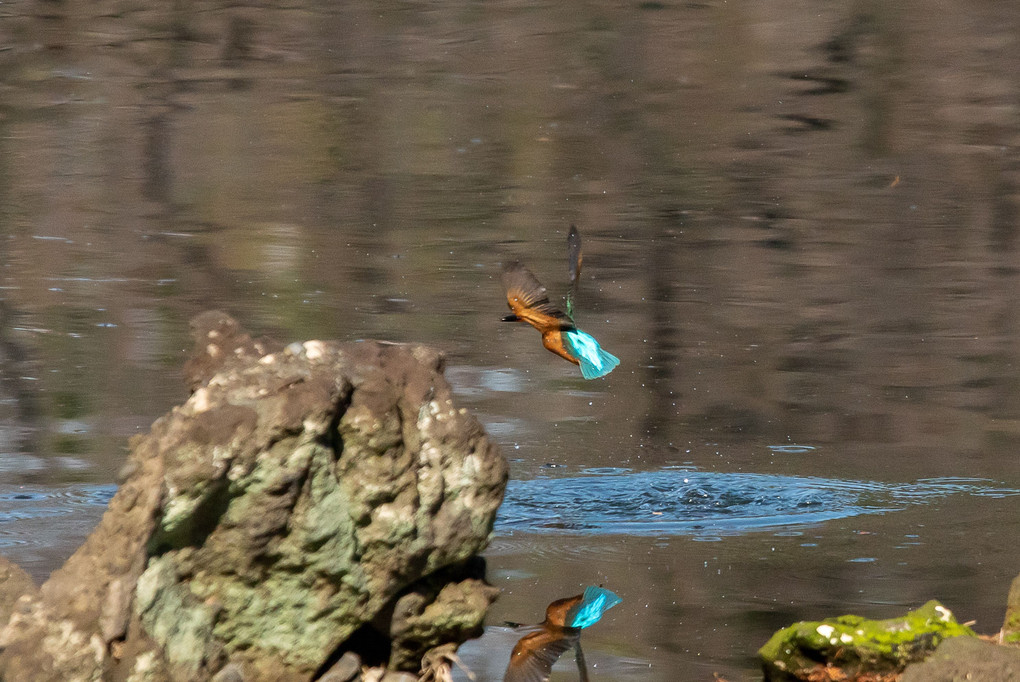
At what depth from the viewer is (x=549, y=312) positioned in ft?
18.0

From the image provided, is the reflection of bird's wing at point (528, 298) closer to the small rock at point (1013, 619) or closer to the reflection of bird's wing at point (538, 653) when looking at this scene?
the reflection of bird's wing at point (538, 653)

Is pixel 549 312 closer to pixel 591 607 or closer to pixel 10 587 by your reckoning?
pixel 591 607

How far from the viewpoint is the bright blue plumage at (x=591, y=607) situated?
4707mm

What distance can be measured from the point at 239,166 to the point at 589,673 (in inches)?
425

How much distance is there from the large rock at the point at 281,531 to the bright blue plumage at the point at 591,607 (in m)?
0.55

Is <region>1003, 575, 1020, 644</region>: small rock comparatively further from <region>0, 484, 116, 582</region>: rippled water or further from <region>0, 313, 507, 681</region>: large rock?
<region>0, 484, 116, 582</region>: rippled water

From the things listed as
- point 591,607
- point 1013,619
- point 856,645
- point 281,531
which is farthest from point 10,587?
point 1013,619

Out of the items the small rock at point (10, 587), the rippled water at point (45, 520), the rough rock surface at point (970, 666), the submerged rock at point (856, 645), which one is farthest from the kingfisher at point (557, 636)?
the rippled water at point (45, 520)

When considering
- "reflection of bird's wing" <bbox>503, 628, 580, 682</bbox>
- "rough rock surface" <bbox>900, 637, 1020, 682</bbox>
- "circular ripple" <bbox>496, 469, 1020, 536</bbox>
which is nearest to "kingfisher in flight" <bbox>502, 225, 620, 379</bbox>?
"circular ripple" <bbox>496, 469, 1020, 536</bbox>

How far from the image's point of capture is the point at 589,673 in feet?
14.0

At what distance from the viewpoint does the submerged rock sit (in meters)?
4.14

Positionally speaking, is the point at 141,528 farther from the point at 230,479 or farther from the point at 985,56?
the point at 985,56

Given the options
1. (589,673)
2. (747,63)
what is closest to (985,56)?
(747,63)

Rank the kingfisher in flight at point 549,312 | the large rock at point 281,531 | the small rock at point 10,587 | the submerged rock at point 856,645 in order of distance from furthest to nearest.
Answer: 1. the kingfisher in flight at point 549,312
2. the submerged rock at point 856,645
3. the small rock at point 10,587
4. the large rock at point 281,531
